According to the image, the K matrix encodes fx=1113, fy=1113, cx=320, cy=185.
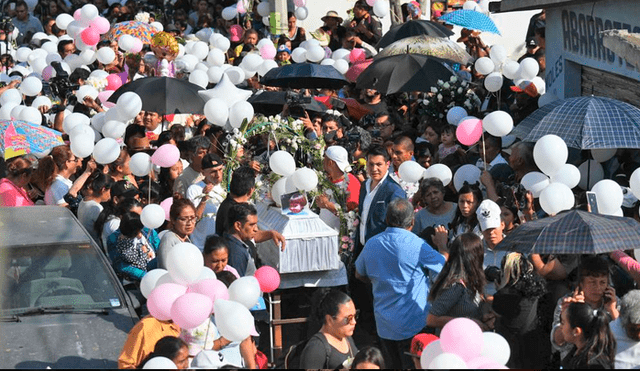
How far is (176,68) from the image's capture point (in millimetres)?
15086

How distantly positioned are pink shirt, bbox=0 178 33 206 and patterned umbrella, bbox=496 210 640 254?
443cm

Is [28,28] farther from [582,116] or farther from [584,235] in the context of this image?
[584,235]

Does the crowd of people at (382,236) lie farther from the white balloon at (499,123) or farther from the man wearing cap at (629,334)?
the white balloon at (499,123)

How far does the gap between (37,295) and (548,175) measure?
387 cm

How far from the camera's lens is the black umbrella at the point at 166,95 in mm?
11617

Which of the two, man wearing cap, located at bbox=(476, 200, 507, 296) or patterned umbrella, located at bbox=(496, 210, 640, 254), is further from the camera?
man wearing cap, located at bbox=(476, 200, 507, 296)

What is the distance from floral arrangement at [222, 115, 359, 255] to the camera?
9320mm

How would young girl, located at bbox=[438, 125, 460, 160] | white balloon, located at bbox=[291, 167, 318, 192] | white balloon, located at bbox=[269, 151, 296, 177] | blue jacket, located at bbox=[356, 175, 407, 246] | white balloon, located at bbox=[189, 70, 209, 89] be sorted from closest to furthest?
blue jacket, located at bbox=[356, 175, 407, 246], white balloon, located at bbox=[291, 167, 318, 192], white balloon, located at bbox=[269, 151, 296, 177], young girl, located at bbox=[438, 125, 460, 160], white balloon, located at bbox=[189, 70, 209, 89]

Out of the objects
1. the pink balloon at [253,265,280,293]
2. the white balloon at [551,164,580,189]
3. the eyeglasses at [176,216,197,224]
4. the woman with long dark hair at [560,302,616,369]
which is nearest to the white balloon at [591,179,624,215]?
the white balloon at [551,164,580,189]

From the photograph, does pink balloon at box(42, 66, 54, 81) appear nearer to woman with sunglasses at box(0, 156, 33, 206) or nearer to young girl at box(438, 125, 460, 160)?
woman with sunglasses at box(0, 156, 33, 206)

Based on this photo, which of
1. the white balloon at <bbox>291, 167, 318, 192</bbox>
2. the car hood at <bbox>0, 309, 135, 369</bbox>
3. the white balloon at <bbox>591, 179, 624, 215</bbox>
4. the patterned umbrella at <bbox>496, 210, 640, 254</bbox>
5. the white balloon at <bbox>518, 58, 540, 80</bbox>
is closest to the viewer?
the car hood at <bbox>0, 309, 135, 369</bbox>

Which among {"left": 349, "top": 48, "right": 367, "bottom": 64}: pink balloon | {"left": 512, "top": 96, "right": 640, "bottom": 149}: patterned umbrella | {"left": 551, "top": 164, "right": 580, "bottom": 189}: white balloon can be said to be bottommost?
{"left": 349, "top": 48, "right": 367, "bottom": 64}: pink balloon

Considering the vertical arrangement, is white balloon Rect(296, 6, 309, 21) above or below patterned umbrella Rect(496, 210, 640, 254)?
below

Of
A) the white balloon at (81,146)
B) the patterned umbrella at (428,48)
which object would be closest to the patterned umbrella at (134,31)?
the patterned umbrella at (428,48)
